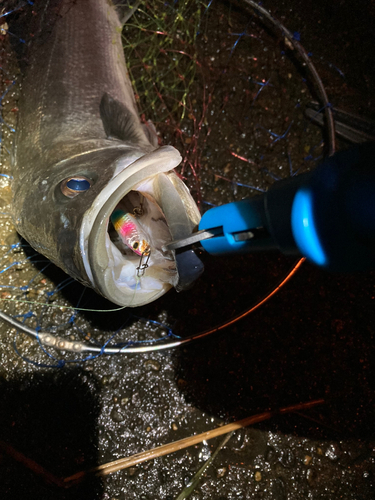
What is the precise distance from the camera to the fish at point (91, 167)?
4.25 ft

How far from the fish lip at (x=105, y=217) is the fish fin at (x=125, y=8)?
173 centimetres

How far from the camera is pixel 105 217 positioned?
1.21m

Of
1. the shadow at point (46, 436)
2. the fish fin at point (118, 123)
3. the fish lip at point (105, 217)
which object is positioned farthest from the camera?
the shadow at point (46, 436)

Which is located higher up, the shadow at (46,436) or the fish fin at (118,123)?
the fish fin at (118,123)

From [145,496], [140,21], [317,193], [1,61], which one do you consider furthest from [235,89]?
[145,496]

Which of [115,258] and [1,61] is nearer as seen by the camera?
[115,258]

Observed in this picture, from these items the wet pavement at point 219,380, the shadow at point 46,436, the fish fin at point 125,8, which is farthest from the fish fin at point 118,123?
the shadow at point 46,436

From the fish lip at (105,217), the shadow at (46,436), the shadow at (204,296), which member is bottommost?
the shadow at (46,436)

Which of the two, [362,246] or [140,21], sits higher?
[140,21]

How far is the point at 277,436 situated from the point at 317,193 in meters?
2.19

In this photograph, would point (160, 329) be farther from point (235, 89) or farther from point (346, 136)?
point (346, 136)

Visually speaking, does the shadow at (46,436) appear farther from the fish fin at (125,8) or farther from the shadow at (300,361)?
the fish fin at (125,8)

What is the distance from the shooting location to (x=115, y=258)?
143 centimetres

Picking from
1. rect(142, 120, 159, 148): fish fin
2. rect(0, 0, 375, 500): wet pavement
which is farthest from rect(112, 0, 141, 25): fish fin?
rect(142, 120, 159, 148): fish fin
